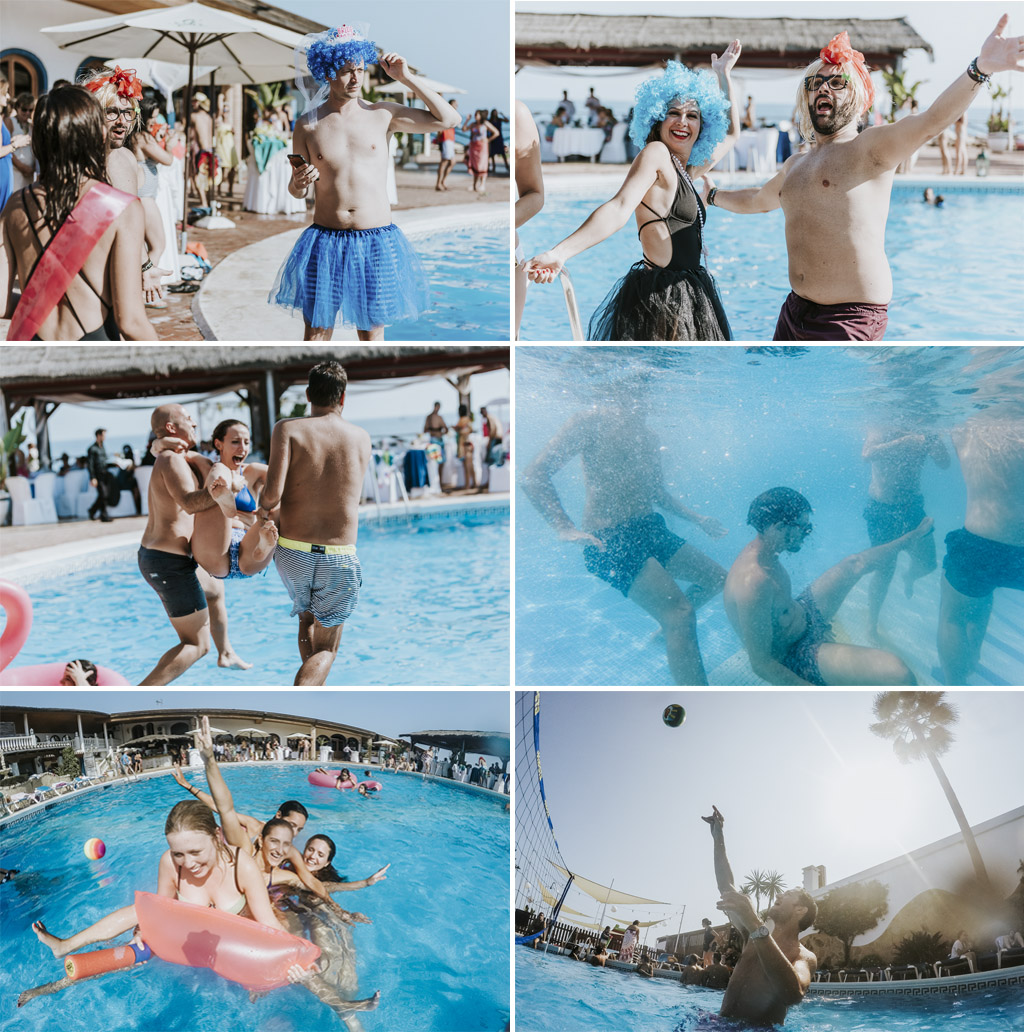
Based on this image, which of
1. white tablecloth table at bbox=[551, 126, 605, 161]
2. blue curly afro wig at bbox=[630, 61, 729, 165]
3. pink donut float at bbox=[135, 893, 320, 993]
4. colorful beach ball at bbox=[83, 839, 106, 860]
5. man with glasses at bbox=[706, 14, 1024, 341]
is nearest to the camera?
man with glasses at bbox=[706, 14, 1024, 341]

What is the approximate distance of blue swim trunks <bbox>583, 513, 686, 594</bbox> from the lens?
147 inches

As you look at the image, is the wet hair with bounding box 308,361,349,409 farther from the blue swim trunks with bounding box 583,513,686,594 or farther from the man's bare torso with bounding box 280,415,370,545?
the blue swim trunks with bounding box 583,513,686,594

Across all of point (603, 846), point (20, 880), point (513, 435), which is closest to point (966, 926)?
point (603, 846)

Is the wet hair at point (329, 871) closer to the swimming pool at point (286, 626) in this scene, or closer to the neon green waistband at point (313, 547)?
the swimming pool at point (286, 626)

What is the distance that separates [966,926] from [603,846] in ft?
4.67

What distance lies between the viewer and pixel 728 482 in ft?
12.2

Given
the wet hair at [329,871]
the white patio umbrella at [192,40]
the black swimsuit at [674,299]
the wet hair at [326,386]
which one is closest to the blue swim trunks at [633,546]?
the black swimsuit at [674,299]

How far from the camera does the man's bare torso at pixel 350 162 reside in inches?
135

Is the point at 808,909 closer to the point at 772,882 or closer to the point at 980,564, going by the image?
the point at 772,882

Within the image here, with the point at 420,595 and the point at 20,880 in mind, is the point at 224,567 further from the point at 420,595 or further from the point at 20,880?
the point at 20,880

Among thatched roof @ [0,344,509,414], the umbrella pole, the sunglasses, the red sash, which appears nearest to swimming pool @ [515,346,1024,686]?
thatched roof @ [0,344,509,414]

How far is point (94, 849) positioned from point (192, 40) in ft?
10.3

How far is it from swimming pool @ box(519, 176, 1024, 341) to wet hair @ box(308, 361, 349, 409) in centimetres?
84

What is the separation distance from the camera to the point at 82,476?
417 cm
